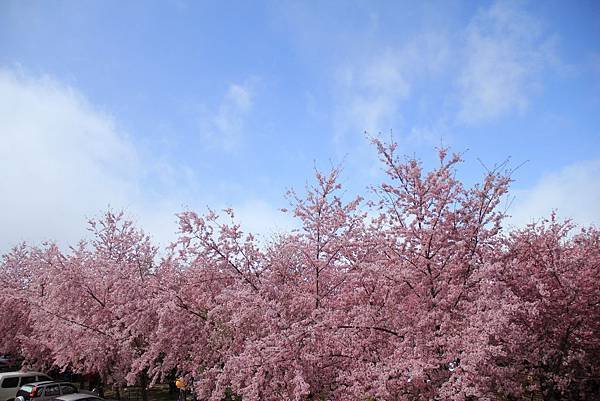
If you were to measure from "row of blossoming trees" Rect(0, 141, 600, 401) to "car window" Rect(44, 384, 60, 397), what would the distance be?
527 cm

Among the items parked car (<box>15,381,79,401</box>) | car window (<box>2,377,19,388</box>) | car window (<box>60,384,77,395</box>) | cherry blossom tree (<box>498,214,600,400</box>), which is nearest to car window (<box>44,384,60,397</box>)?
parked car (<box>15,381,79,401</box>)

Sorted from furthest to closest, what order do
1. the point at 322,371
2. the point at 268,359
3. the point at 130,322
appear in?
the point at 130,322 < the point at 322,371 < the point at 268,359

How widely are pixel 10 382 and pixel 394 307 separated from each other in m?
18.8

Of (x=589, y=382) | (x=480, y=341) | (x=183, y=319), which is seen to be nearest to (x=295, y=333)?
(x=480, y=341)

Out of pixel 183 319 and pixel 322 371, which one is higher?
pixel 183 319

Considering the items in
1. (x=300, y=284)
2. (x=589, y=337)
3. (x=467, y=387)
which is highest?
(x=300, y=284)

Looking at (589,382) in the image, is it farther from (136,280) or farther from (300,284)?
(136,280)

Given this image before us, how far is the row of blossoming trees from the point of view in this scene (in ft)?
28.3

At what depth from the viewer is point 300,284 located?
11.9 m

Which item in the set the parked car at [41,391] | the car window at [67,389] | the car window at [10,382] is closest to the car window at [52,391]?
the parked car at [41,391]

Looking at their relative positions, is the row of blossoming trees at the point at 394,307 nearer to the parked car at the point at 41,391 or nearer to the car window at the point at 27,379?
the parked car at the point at 41,391

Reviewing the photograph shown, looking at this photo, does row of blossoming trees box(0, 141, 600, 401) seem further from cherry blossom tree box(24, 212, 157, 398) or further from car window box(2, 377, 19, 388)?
car window box(2, 377, 19, 388)

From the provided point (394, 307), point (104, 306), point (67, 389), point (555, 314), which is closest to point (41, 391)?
point (67, 389)

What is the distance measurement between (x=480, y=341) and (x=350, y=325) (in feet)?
10.3
